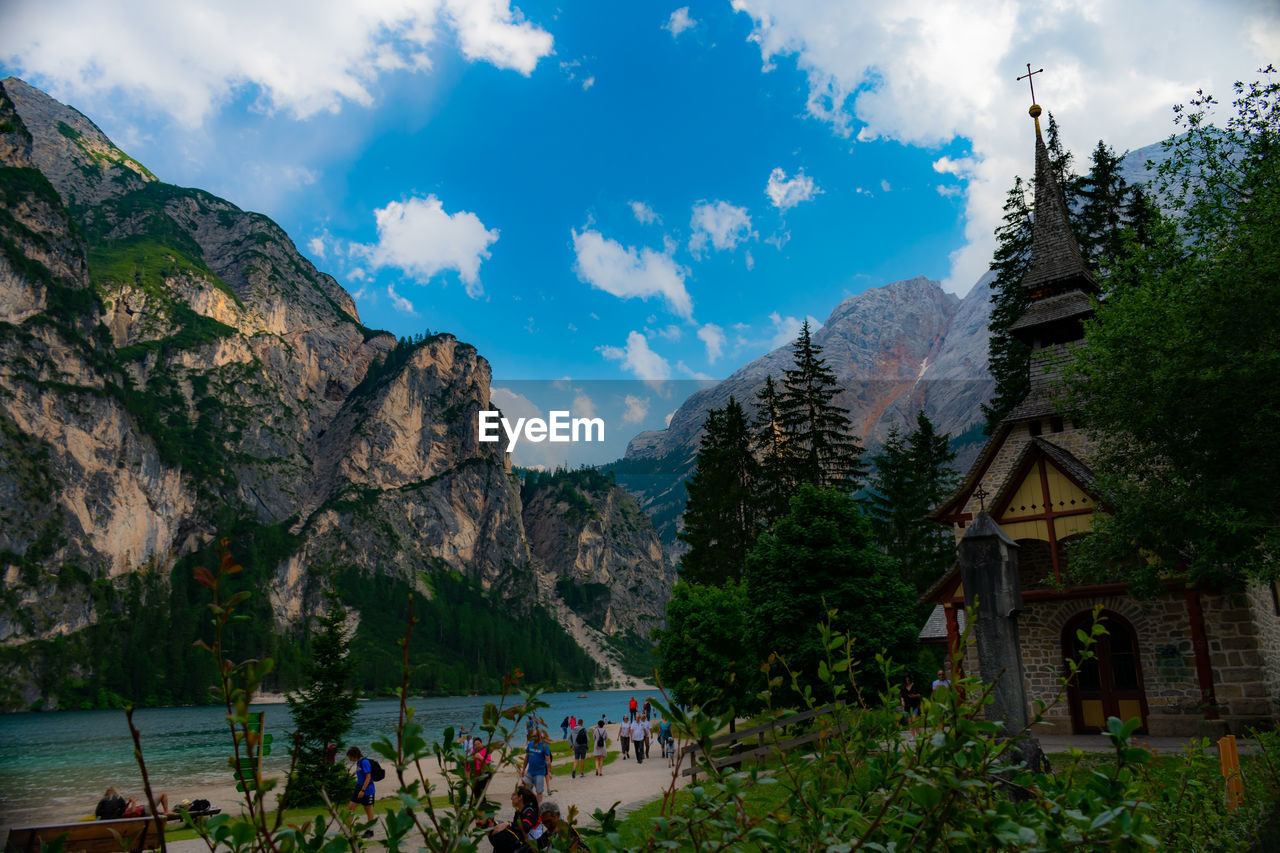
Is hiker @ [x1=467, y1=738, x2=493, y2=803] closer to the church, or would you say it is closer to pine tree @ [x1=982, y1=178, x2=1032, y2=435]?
the church

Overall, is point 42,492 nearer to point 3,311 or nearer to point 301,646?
point 3,311

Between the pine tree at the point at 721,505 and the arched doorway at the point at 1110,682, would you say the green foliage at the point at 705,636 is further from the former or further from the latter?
the pine tree at the point at 721,505

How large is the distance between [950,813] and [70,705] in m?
151

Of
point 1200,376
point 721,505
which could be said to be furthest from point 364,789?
point 721,505

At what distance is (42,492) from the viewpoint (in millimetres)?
130500

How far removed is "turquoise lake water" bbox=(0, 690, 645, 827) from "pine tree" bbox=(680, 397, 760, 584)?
11606 mm

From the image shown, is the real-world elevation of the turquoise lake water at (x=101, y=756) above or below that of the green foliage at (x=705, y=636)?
below

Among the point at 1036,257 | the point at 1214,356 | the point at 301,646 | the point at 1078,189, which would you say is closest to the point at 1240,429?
the point at 1214,356

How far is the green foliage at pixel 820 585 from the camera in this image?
22938 millimetres

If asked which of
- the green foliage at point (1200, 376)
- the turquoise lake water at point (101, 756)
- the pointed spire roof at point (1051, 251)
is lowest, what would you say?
the turquoise lake water at point (101, 756)

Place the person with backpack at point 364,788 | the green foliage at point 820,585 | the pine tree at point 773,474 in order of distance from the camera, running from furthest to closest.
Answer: the pine tree at point 773,474, the green foliage at point 820,585, the person with backpack at point 364,788

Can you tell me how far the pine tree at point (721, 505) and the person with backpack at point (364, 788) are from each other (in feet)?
92.1

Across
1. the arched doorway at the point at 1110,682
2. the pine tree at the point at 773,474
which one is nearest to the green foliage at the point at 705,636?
the pine tree at the point at 773,474

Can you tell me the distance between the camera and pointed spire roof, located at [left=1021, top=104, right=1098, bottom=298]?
24.4 m
